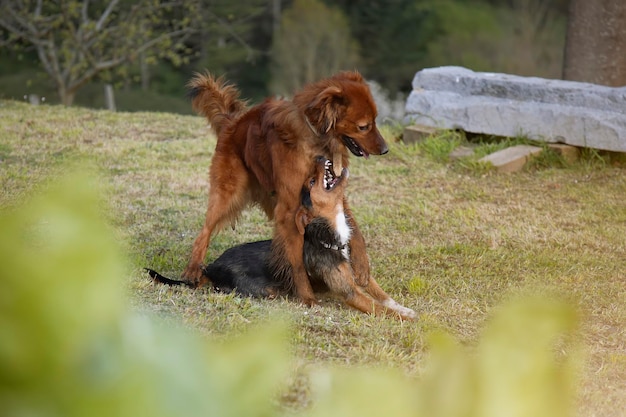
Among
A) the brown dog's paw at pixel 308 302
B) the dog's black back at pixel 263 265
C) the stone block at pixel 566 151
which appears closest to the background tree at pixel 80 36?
the stone block at pixel 566 151

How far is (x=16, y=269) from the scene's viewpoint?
468 millimetres

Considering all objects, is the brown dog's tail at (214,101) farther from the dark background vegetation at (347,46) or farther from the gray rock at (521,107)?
the dark background vegetation at (347,46)

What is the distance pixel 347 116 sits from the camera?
14.5ft

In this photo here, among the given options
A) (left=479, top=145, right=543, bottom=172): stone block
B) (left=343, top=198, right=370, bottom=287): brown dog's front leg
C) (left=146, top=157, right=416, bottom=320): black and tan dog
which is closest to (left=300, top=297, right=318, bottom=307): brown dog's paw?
(left=146, top=157, right=416, bottom=320): black and tan dog

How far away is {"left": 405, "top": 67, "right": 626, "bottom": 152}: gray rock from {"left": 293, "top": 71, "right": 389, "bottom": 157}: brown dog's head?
3.84 m

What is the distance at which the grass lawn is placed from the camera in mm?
3895

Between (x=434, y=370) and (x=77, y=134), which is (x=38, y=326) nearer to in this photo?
(x=434, y=370)

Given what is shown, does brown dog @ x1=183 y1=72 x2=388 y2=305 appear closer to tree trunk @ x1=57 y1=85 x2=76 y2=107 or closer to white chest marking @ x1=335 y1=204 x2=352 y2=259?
white chest marking @ x1=335 y1=204 x2=352 y2=259

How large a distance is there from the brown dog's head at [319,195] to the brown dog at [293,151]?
32mm

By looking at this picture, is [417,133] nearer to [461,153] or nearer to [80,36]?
[461,153]

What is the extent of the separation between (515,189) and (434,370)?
6.93 m

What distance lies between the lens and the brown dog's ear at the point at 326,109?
437 cm

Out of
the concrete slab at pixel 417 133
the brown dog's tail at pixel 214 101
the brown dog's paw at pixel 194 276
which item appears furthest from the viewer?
the concrete slab at pixel 417 133

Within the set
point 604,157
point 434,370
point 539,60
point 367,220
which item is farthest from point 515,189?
point 539,60
